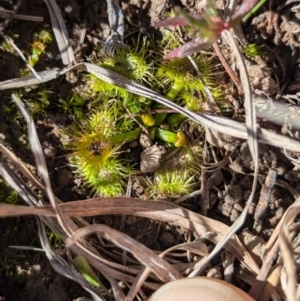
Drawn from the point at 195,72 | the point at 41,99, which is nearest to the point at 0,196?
the point at 41,99

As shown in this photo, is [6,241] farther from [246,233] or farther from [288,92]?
[288,92]

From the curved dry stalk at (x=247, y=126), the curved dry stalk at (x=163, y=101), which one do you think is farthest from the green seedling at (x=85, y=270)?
the curved dry stalk at (x=163, y=101)

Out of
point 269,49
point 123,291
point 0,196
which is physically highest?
point 269,49

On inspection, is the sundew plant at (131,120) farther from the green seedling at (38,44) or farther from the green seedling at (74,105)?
the green seedling at (38,44)

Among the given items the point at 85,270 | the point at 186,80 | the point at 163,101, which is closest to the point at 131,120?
the point at 163,101

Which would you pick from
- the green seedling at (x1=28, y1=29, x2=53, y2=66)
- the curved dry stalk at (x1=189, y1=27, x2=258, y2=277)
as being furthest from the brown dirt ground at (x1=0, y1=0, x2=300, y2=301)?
the curved dry stalk at (x1=189, y1=27, x2=258, y2=277)

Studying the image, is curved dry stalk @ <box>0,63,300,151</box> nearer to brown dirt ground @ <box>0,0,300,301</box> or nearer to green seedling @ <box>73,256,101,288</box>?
brown dirt ground @ <box>0,0,300,301</box>

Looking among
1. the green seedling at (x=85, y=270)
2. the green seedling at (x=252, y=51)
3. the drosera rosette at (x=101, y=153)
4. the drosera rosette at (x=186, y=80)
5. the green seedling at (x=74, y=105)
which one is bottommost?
the green seedling at (x=85, y=270)

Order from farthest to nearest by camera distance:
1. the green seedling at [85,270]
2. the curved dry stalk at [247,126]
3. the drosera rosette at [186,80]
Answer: the drosera rosette at [186,80] → the green seedling at [85,270] → the curved dry stalk at [247,126]
